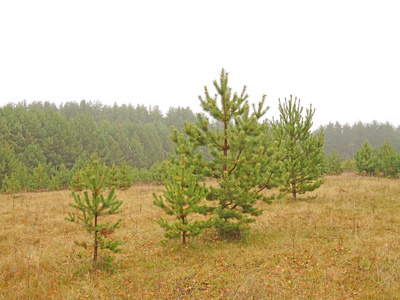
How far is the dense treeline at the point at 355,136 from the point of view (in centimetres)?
8738

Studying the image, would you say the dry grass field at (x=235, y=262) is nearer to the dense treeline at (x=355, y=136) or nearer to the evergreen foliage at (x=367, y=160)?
the evergreen foliage at (x=367, y=160)

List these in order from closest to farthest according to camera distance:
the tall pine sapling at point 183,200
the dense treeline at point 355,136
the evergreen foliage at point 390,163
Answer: the tall pine sapling at point 183,200 < the evergreen foliage at point 390,163 < the dense treeline at point 355,136

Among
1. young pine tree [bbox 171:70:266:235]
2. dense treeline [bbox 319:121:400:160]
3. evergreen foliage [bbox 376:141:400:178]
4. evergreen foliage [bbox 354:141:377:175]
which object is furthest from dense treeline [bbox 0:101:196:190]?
dense treeline [bbox 319:121:400:160]

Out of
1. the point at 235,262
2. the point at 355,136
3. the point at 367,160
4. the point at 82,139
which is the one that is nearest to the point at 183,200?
the point at 235,262

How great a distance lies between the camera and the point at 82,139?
62531 millimetres

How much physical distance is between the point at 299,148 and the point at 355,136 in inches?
3682

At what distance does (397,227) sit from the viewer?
9492 millimetres

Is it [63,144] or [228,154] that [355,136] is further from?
[228,154]

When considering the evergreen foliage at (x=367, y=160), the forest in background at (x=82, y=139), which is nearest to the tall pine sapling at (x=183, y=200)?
the evergreen foliage at (x=367, y=160)

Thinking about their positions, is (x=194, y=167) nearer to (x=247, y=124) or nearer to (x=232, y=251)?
(x=247, y=124)

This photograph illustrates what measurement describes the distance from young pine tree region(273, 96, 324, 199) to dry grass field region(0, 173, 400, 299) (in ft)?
8.14

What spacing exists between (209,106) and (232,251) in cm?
525

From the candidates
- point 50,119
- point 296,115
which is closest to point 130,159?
point 50,119

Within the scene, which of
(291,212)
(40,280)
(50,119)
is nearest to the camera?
(40,280)
